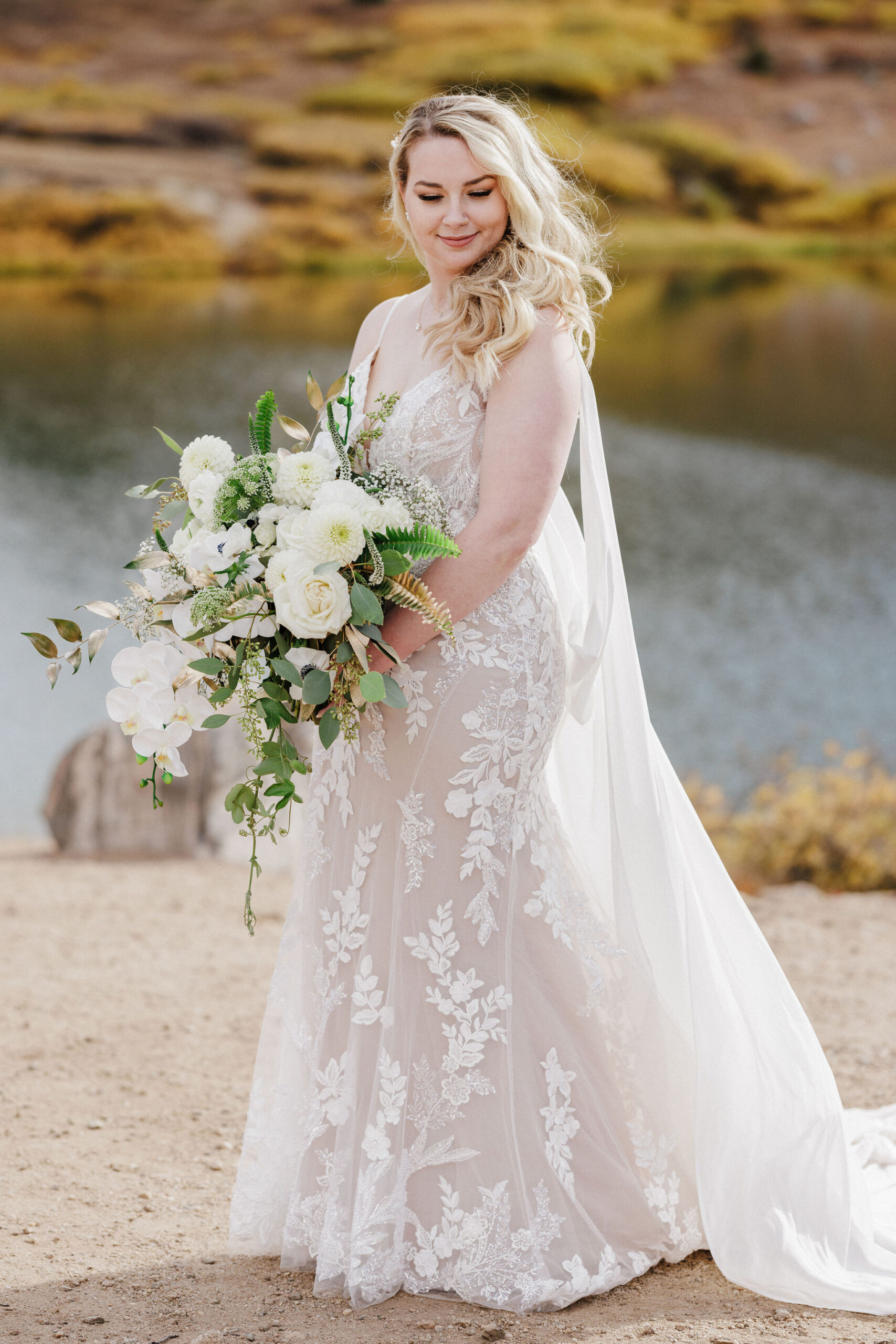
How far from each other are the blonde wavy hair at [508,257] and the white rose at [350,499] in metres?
0.37

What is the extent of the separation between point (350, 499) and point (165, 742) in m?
0.57

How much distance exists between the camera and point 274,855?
5883 millimetres

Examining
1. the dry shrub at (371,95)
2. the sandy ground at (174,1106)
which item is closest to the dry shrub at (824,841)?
the sandy ground at (174,1106)

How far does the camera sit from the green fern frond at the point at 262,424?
2264 millimetres

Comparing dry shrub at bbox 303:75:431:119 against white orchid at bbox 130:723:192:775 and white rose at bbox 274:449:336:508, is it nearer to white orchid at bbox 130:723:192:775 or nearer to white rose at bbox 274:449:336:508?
white rose at bbox 274:449:336:508

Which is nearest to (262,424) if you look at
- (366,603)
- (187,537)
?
(187,537)

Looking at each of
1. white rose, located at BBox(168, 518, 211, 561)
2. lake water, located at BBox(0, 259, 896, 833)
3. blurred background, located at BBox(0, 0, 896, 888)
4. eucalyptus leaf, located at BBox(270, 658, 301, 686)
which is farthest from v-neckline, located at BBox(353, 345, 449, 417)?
blurred background, located at BBox(0, 0, 896, 888)

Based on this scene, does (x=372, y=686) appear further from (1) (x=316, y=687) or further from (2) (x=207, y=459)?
(2) (x=207, y=459)

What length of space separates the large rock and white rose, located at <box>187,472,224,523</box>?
3984 millimetres

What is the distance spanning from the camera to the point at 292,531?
205 centimetres

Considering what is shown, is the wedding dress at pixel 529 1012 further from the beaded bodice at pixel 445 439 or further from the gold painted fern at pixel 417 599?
the gold painted fern at pixel 417 599

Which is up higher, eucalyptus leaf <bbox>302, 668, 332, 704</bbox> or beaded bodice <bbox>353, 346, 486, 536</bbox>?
beaded bodice <bbox>353, 346, 486, 536</bbox>

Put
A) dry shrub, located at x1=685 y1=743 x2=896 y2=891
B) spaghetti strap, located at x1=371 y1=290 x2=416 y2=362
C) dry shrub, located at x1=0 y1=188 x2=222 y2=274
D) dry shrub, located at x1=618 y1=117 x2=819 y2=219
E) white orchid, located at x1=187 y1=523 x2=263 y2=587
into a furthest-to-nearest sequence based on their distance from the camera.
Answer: dry shrub, located at x1=618 y1=117 x2=819 y2=219, dry shrub, located at x1=0 y1=188 x2=222 y2=274, dry shrub, located at x1=685 y1=743 x2=896 y2=891, spaghetti strap, located at x1=371 y1=290 x2=416 y2=362, white orchid, located at x1=187 y1=523 x2=263 y2=587

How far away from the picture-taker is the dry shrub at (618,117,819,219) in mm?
11797
